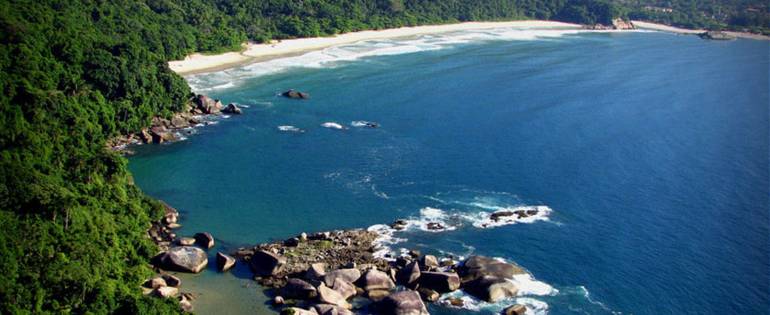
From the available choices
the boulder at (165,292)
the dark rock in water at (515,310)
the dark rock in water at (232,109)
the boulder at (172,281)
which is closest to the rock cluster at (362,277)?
the dark rock in water at (515,310)

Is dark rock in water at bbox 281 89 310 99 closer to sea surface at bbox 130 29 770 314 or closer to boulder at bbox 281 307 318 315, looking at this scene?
sea surface at bbox 130 29 770 314

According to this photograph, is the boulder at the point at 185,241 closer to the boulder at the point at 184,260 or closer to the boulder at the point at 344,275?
the boulder at the point at 184,260

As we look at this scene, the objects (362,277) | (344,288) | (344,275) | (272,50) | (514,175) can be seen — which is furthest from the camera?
(272,50)

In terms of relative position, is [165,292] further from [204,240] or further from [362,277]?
[362,277]

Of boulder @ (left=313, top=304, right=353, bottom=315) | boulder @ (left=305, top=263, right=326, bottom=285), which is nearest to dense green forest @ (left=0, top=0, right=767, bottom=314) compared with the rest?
boulder @ (left=313, top=304, right=353, bottom=315)

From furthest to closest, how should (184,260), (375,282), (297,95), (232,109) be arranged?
(297,95), (232,109), (184,260), (375,282)

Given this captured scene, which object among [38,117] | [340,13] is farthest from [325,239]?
[340,13]

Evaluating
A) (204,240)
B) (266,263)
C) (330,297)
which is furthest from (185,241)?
(330,297)
